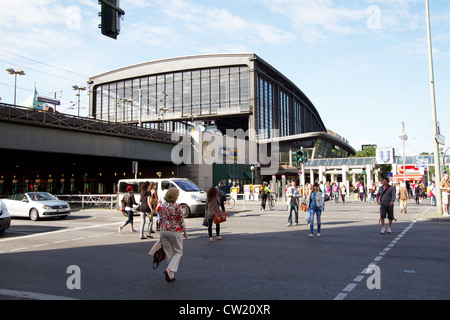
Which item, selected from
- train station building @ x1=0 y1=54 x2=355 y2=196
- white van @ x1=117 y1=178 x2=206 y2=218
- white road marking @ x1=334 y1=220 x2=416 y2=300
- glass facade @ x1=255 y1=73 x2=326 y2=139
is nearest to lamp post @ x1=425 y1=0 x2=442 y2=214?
white road marking @ x1=334 y1=220 x2=416 y2=300

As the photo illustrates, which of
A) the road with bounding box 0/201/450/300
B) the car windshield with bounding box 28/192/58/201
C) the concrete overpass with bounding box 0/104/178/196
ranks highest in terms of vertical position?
the concrete overpass with bounding box 0/104/178/196

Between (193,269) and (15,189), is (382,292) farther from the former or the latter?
(15,189)

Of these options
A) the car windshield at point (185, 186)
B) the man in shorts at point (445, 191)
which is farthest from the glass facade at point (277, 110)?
the man in shorts at point (445, 191)

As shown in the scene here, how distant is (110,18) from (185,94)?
Answer: 6245 cm

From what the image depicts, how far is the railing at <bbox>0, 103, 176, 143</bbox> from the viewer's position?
84.2 ft

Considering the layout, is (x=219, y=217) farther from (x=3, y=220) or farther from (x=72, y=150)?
(x=72, y=150)

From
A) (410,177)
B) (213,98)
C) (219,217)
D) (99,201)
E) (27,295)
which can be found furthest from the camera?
(213,98)

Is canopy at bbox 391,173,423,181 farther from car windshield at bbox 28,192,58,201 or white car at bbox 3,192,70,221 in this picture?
car windshield at bbox 28,192,58,201

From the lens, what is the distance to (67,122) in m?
29.3

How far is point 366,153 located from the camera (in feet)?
306

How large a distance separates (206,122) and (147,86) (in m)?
15.0

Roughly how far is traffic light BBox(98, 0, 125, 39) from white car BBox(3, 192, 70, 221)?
1248 centimetres

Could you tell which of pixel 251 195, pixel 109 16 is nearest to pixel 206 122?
pixel 251 195

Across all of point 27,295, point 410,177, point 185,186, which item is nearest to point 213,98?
point 410,177
